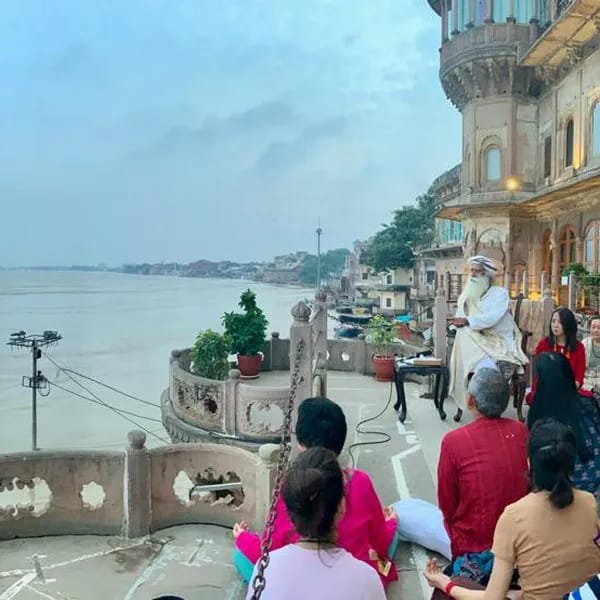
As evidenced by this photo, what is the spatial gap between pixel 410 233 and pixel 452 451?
169ft

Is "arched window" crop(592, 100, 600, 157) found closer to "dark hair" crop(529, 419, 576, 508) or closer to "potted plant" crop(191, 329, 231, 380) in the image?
"potted plant" crop(191, 329, 231, 380)

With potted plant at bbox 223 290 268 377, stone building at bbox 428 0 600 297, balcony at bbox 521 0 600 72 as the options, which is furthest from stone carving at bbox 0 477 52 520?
stone building at bbox 428 0 600 297

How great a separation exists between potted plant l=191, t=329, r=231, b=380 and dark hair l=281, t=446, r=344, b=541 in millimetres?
10080

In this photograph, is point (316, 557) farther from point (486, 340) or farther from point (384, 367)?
point (384, 367)

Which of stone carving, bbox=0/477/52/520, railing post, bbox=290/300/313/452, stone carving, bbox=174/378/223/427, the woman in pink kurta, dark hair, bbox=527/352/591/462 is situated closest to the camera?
the woman in pink kurta

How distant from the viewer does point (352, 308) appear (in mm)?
68938

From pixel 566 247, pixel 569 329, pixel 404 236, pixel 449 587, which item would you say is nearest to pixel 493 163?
pixel 566 247

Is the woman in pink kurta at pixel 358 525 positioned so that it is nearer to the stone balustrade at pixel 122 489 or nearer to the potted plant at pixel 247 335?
the stone balustrade at pixel 122 489

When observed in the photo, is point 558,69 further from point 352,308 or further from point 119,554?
point 352,308

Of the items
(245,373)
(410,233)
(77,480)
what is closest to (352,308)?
(410,233)

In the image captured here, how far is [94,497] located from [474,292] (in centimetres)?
450

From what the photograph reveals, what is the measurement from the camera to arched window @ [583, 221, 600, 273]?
60.7 ft

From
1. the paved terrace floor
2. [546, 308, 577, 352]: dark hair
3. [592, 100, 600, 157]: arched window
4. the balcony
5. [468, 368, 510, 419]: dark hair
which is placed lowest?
the paved terrace floor

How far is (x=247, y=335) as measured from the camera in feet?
42.9
